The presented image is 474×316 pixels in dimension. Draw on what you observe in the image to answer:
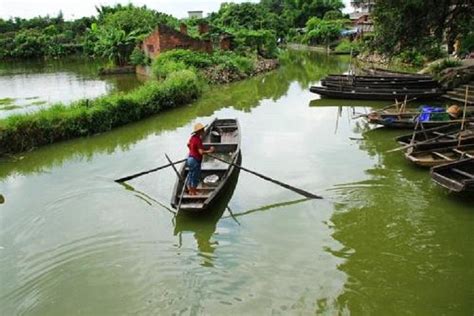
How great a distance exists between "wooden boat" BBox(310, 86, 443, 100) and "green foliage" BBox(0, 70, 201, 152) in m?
6.05

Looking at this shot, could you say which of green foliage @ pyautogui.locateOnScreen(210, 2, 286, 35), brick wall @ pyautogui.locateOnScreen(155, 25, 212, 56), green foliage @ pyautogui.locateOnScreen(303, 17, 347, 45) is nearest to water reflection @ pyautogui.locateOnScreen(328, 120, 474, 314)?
brick wall @ pyautogui.locateOnScreen(155, 25, 212, 56)

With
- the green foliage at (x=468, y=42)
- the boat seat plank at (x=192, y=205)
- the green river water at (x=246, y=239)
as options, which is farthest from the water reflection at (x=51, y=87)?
the green foliage at (x=468, y=42)

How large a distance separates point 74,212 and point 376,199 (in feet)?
18.4

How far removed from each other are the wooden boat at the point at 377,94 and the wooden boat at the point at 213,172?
805 cm

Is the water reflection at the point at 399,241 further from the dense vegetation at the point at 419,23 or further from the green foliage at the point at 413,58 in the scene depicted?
the green foliage at the point at 413,58

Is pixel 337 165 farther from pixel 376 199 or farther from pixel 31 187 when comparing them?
pixel 31 187

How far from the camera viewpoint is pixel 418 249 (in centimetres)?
690

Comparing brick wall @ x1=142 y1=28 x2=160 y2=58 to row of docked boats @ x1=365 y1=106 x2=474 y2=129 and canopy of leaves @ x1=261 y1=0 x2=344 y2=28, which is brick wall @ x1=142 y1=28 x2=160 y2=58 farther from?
canopy of leaves @ x1=261 y1=0 x2=344 y2=28

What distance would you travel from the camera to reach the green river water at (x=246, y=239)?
5.87 m

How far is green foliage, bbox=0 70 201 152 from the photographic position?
12769mm

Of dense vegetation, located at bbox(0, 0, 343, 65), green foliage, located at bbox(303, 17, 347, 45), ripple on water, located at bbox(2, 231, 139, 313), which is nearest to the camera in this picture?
ripple on water, located at bbox(2, 231, 139, 313)

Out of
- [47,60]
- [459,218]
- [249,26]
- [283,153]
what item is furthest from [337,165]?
[47,60]

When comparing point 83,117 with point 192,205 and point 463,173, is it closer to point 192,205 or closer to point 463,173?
point 192,205

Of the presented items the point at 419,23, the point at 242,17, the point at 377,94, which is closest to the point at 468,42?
the point at 419,23
